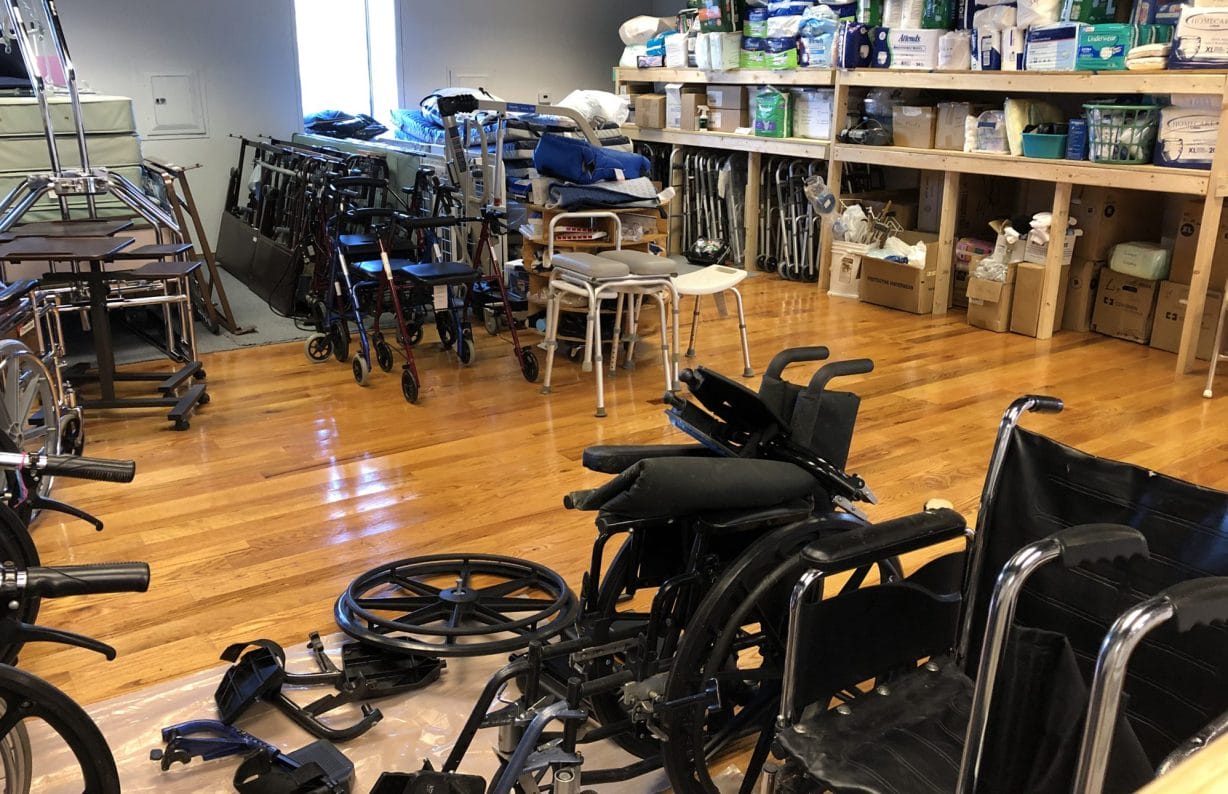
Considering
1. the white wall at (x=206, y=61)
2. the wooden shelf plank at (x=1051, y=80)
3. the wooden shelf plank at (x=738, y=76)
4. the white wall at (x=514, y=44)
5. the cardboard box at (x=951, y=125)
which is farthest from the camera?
the white wall at (x=514, y=44)

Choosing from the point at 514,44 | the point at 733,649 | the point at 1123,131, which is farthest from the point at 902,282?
the point at 733,649

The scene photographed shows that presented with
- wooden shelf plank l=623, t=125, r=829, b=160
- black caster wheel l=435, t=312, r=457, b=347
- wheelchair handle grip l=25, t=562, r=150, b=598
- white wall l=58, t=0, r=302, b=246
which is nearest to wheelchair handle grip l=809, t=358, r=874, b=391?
wheelchair handle grip l=25, t=562, r=150, b=598

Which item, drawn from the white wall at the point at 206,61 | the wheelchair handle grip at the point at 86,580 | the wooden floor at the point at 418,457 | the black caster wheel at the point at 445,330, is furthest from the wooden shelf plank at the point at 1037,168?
the wheelchair handle grip at the point at 86,580

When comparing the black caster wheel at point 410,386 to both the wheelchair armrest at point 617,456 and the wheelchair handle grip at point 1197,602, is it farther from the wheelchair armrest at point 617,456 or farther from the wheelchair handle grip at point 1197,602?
the wheelchair handle grip at point 1197,602

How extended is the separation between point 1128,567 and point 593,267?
2.80 meters

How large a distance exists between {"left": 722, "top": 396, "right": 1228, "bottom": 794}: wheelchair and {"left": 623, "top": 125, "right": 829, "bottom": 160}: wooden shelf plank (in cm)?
491

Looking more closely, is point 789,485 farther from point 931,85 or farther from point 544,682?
point 931,85

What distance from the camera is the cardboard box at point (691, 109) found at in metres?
7.28

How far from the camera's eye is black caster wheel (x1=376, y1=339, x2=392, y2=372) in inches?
186

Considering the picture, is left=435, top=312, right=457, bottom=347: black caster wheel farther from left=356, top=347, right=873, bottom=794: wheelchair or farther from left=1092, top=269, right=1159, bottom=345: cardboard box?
left=1092, top=269, right=1159, bottom=345: cardboard box

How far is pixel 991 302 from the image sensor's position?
5.52 meters

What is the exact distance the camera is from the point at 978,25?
17.9ft

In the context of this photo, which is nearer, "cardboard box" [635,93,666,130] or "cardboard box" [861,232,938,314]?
"cardboard box" [861,232,938,314]

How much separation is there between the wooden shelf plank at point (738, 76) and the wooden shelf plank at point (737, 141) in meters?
0.34
